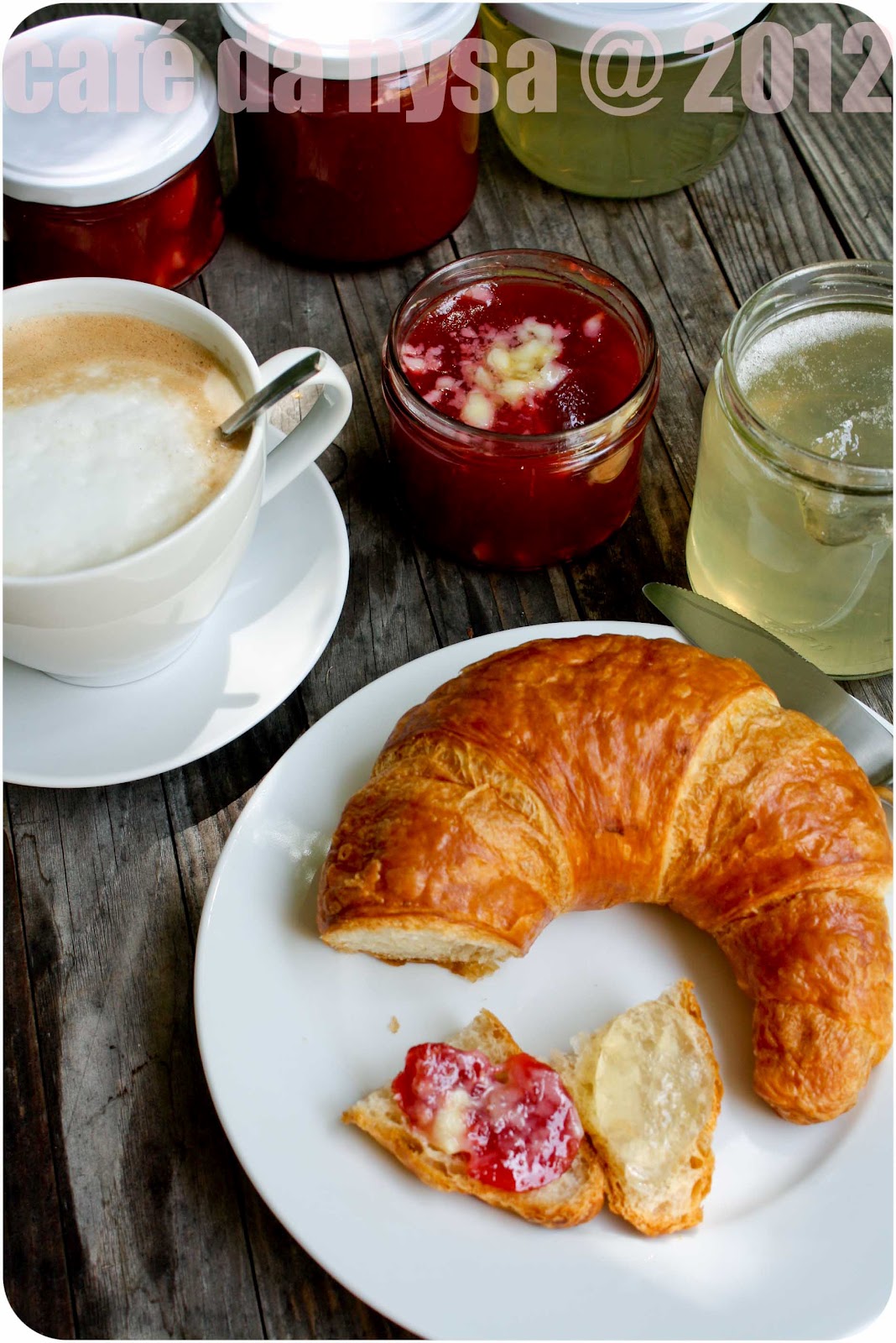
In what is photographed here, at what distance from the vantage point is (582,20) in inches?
88.2

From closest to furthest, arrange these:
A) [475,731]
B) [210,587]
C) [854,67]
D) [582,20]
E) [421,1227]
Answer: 1. [421,1227]
2. [475,731]
3. [210,587]
4. [582,20]
5. [854,67]

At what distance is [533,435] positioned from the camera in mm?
1962

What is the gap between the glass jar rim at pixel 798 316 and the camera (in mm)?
1748

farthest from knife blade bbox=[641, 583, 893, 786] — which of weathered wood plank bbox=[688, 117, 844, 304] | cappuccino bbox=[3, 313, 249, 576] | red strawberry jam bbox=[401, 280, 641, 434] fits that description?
weathered wood plank bbox=[688, 117, 844, 304]

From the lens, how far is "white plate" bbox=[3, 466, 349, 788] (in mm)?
1839

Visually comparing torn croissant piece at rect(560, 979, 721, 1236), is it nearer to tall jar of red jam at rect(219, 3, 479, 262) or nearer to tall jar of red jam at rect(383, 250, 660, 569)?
tall jar of red jam at rect(383, 250, 660, 569)

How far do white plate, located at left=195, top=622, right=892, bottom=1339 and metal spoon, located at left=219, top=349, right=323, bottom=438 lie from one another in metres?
0.43

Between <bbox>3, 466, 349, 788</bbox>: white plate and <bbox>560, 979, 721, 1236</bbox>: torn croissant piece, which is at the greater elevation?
<bbox>3, 466, 349, 788</bbox>: white plate

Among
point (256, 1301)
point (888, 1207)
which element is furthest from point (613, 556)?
point (256, 1301)

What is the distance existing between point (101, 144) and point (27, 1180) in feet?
5.34

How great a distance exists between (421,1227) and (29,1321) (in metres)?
0.51

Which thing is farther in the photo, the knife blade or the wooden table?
the knife blade

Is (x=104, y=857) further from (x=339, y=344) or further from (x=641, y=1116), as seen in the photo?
(x=339, y=344)

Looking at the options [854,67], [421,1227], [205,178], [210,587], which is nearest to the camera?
[421,1227]
